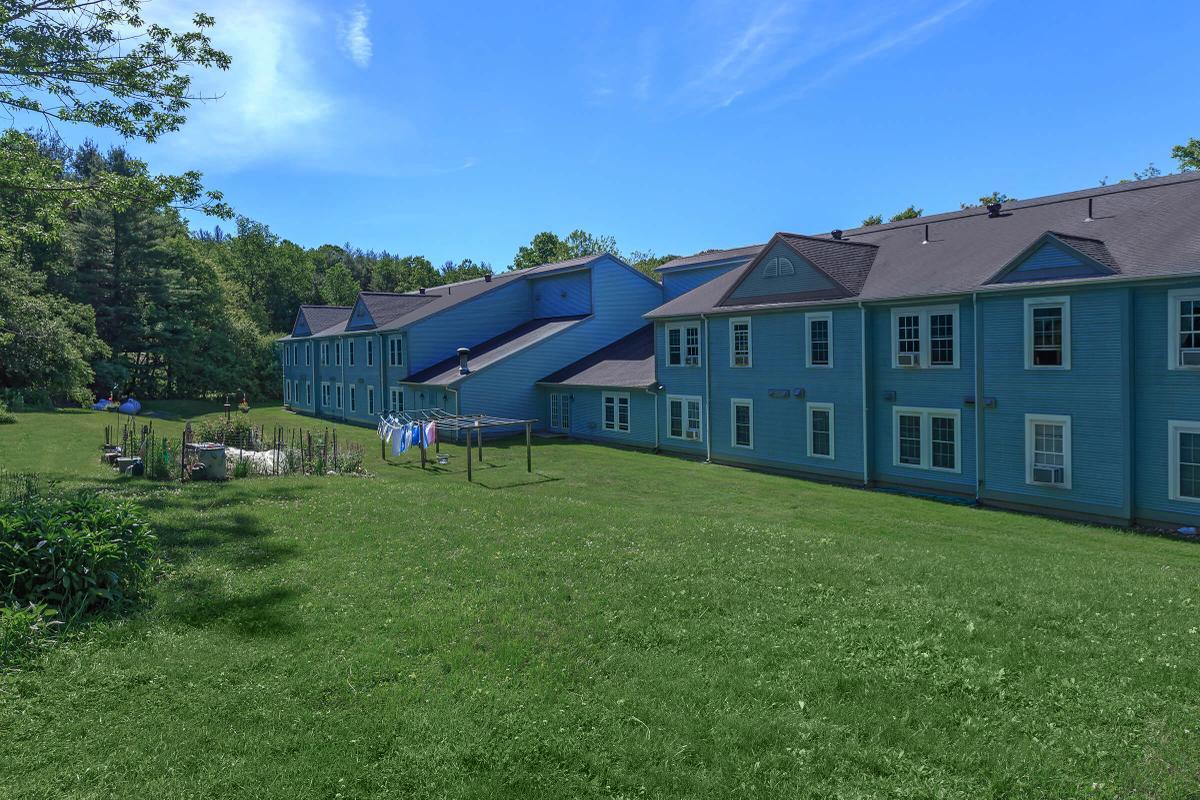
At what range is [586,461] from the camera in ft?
89.4

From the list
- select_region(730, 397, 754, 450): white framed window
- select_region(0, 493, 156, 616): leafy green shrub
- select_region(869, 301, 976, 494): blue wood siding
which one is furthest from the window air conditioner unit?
select_region(0, 493, 156, 616): leafy green shrub

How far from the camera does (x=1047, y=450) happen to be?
755 inches

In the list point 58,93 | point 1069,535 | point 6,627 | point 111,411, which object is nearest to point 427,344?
point 111,411

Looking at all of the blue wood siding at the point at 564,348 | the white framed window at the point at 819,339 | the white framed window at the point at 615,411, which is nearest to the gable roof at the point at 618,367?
the blue wood siding at the point at 564,348

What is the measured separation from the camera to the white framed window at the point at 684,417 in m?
29.3

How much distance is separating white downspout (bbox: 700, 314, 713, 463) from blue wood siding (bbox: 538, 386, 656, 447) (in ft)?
9.52

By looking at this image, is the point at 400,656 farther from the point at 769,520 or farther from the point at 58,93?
the point at 58,93

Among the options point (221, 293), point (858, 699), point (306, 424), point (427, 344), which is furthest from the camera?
point (221, 293)

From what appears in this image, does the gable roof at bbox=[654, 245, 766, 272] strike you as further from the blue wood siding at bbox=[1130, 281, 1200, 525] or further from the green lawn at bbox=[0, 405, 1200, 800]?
the green lawn at bbox=[0, 405, 1200, 800]

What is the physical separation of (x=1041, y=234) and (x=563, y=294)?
25.0 meters

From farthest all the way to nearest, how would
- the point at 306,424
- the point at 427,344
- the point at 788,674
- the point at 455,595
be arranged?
the point at 306,424
the point at 427,344
the point at 455,595
the point at 788,674

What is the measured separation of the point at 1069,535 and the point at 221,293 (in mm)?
60233

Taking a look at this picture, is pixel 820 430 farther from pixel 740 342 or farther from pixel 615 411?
pixel 615 411

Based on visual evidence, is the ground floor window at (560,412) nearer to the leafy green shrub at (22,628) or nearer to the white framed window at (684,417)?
the white framed window at (684,417)
